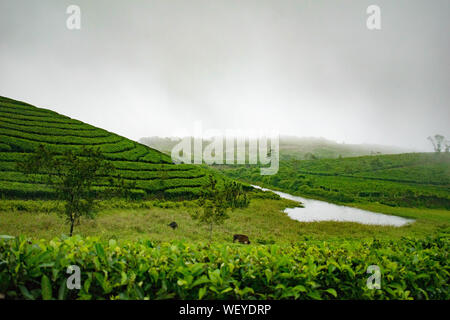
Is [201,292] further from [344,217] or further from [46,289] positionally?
[344,217]

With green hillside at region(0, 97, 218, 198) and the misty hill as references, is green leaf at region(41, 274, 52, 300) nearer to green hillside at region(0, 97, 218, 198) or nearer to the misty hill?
green hillside at region(0, 97, 218, 198)

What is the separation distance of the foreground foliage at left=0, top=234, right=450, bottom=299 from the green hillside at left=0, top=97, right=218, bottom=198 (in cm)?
1810

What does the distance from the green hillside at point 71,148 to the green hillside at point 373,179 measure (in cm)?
2150

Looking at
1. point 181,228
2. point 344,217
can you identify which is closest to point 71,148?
point 181,228

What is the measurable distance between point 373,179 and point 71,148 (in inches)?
1949

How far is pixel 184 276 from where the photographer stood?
2129 millimetres

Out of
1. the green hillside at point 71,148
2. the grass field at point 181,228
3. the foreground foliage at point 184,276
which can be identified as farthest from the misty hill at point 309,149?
the foreground foliage at point 184,276

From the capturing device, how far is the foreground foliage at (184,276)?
1941 mm

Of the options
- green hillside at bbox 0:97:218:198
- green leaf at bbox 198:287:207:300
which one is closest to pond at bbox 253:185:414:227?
green hillside at bbox 0:97:218:198

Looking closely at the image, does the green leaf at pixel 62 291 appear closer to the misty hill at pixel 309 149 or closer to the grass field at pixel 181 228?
the grass field at pixel 181 228

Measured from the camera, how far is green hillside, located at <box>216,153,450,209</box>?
102 feet
